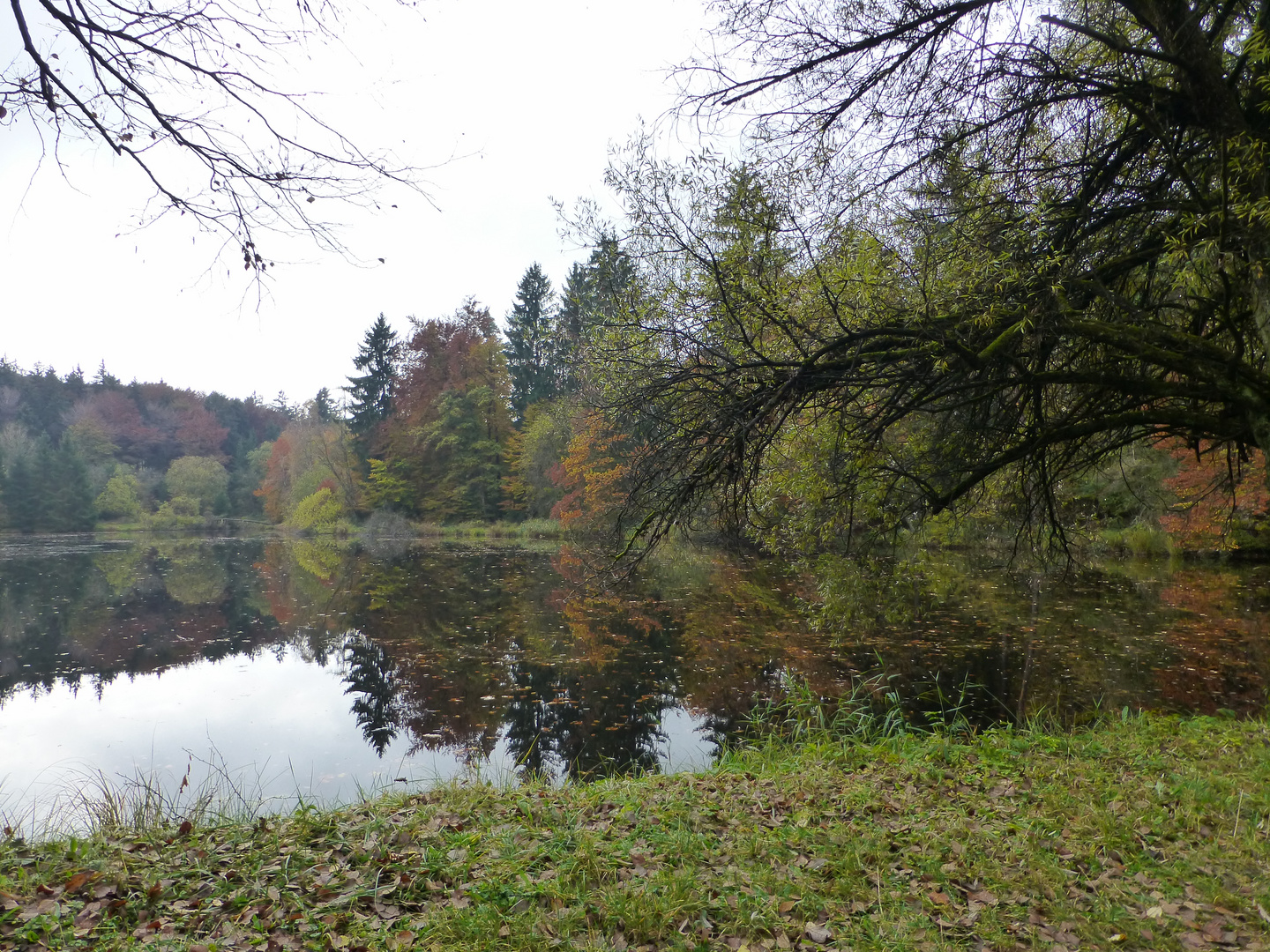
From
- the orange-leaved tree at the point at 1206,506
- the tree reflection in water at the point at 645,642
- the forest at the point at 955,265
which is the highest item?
the forest at the point at 955,265

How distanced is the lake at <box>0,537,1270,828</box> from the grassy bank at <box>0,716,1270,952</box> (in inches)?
60.2

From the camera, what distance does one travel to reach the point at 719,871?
360cm

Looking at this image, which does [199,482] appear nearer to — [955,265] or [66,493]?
[66,493]

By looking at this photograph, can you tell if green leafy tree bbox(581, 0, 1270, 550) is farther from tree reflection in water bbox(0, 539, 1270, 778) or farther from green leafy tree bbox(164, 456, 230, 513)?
green leafy tree bbox(164, 456, 230, 513)

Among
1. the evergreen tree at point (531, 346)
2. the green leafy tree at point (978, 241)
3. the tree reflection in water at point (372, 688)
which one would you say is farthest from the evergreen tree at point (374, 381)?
the green leafy tree at point (978, 241)

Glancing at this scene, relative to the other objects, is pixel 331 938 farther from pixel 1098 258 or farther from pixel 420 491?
pixel 420 491

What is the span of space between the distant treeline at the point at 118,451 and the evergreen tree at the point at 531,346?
27.5m

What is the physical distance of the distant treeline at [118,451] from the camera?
155ft

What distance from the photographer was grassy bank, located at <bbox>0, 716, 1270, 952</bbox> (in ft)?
9.98

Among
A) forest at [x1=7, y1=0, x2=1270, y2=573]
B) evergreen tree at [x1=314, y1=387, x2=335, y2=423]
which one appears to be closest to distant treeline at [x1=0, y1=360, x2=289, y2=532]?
evergreen tree at [x1=314, y1=387, x2=335, y2=423]

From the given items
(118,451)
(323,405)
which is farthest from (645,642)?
(118,451)

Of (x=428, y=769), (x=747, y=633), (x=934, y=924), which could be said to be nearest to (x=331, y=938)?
(x=934, y=924)

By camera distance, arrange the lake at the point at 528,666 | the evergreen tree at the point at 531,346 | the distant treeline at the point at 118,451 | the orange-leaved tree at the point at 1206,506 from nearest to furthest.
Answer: the lake at the point at 528,666, the orange-leaved tree at the point at 1206,506, the evergreen tree at the point at 531,346, the distant treeline at the point at 118,451

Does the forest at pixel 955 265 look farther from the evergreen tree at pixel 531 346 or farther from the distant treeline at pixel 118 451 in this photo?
the distant treeline at pixel 118 451
